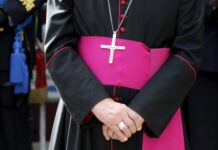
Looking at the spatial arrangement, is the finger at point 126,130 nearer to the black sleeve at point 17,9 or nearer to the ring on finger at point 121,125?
the ring on finger at point 121,125

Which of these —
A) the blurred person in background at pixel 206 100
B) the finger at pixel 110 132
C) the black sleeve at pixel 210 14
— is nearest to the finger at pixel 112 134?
the finger at pixel 110 132

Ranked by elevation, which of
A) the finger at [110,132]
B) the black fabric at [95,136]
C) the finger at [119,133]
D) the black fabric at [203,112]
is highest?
the finger at [119,133]

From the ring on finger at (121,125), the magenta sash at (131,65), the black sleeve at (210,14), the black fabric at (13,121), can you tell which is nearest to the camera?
the ring on finger at (121,125)

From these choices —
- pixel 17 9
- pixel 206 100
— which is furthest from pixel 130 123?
pixel 17 9

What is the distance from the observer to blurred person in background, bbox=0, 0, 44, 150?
3668mm

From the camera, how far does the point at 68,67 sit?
7.16 ft

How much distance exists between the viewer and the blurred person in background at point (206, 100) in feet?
9.12

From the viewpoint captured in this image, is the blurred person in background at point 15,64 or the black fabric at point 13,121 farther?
the black fabric at point 13,121

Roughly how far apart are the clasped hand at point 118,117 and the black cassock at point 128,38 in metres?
0.03

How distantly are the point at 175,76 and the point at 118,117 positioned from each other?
0.28m

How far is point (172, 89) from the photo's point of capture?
217 centimetres

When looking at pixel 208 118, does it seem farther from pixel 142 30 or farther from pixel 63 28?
pixel 63 28

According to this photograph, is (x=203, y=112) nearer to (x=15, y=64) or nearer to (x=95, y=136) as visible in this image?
(x=95, y=136)

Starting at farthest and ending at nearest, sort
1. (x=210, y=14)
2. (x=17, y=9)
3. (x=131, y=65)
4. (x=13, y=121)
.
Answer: (x=13, y=121) < (x=17, y=9) < (x=210, y=14) < (x=131, y=65)
